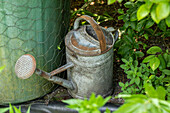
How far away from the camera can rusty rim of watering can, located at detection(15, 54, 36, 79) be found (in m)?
1.67

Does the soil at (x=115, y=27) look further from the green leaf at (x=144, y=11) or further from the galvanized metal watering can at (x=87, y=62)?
the green leaf at (x=144, y=11)

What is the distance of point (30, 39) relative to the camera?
1.85 m

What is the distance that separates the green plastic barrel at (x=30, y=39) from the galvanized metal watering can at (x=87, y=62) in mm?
151

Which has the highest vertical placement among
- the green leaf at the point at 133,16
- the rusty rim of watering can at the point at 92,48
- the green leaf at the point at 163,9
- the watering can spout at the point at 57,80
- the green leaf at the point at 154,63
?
the green leaf at the point at 133,16

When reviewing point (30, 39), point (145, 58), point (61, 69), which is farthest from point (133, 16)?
point (30, 39)

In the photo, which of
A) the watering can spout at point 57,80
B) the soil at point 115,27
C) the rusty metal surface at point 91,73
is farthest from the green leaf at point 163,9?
the soil at point 115,27

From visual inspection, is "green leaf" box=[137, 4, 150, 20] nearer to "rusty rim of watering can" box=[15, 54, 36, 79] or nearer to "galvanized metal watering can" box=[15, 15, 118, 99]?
"galvanized metal watering can" box=[15, 15, 118, 99]

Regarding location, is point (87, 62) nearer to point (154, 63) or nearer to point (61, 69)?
point (61, 69)

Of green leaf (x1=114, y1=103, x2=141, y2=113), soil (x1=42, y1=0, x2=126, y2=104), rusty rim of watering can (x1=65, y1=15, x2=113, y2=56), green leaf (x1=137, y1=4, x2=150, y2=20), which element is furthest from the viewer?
soil (x1=42, y1=0, x2=126, y2=104)

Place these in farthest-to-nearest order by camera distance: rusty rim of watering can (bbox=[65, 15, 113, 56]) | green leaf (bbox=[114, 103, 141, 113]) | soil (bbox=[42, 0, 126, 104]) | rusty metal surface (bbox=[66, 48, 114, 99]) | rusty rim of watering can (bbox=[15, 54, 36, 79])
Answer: soil (bbox=[42, 0, 126, 104]) < rusty metal surface (bbox=[66, 48, 114, 99]) < rusty rim of watering can (bbox=[65, 15, 113, 56]) < rusty rim of watering can (bbox=[15, 54, 36, 79]) < green leaf (bbox=[114, 103, 141, 113])

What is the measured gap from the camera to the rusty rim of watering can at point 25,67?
5.49 ft

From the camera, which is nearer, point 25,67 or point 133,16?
point 25,67

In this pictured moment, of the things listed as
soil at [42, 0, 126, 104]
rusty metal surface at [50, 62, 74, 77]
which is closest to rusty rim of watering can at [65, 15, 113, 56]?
rusty metal surface at [50, 62, 74, 77]

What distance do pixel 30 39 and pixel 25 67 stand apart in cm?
25
